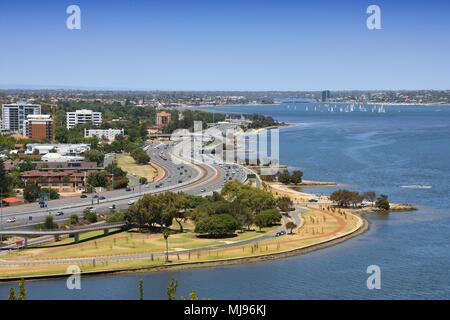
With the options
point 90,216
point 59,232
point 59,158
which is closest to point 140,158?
point 59,158

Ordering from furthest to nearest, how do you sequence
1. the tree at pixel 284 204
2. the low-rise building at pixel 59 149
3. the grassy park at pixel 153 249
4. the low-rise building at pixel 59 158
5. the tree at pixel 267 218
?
the low-rise building at pixel 59 149 < the low-rise building at pixel 59 158 < the tree at pixel 284 204 < the tree at pixel 267 218 < the grassy park at pixel 153 249

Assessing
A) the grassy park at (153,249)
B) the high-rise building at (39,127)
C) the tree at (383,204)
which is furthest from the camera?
the high-rise building at (39,127)

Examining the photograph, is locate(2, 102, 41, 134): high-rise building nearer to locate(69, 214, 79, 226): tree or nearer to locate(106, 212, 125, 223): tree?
locate(69, 214, 79, 226): tree

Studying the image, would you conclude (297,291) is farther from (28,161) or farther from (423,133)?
(423,133)

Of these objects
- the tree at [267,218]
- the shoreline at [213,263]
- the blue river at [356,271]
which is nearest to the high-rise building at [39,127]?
the blue river at [356,271]

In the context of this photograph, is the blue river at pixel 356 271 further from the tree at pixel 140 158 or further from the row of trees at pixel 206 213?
the tree at pixel 140 158

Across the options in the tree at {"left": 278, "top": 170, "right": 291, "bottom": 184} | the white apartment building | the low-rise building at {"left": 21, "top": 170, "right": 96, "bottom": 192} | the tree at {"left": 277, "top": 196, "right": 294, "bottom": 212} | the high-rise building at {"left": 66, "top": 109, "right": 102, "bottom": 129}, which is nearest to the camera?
the tree at {"left": 277, "top": 196, "right": 294, "bottom": 212}

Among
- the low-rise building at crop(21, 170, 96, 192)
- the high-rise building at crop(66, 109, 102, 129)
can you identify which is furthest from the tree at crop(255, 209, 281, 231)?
the high-rise building at crop(66, 109, 102, 129)

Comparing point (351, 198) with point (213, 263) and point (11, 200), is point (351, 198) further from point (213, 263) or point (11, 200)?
point (11, 200)
